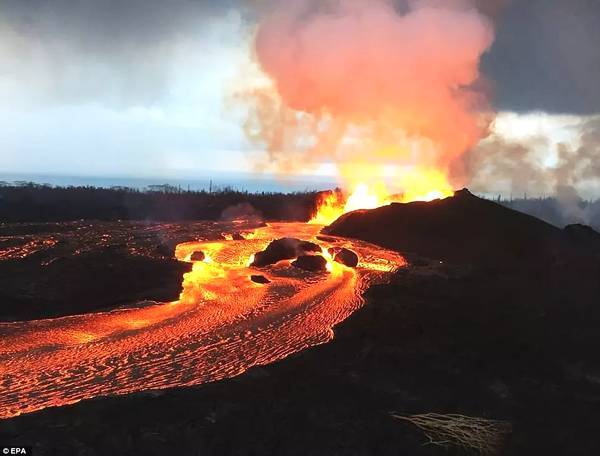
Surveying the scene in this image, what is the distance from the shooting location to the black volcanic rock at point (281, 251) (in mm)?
37875

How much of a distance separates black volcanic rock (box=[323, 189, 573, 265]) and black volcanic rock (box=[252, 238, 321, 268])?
1001 cm

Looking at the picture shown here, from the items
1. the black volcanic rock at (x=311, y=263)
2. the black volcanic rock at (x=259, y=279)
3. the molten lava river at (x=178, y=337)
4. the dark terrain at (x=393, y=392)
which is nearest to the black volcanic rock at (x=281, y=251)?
the black volcanic rock at (x=311, y=263)

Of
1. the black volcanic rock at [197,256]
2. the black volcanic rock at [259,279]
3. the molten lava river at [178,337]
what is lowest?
the molten lava river at [178,337]

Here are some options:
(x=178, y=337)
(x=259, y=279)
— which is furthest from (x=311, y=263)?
(x=178, y=337)

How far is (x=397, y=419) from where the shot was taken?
13.4 m

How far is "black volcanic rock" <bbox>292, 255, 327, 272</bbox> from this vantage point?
36156 mm

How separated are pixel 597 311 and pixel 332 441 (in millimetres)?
21838

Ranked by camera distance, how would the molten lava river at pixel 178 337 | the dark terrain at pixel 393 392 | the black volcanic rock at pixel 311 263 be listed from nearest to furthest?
the dark terrain at pixel 393 392, the molten lava river at pixel 178 337, the black volcanic rock at pixel 311 263

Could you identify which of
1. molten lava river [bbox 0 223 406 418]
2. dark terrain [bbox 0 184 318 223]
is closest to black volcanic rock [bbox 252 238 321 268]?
molten lava river [bbox 0 223 406 418]

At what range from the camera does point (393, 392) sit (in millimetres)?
15344

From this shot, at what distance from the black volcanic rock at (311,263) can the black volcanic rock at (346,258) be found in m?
1.76

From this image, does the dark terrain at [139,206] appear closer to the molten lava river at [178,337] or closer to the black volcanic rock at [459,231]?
the black volcanic rock at [459,231]

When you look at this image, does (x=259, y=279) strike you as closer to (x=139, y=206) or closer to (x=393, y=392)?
(x=393, y=392)

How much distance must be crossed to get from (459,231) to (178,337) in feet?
110
